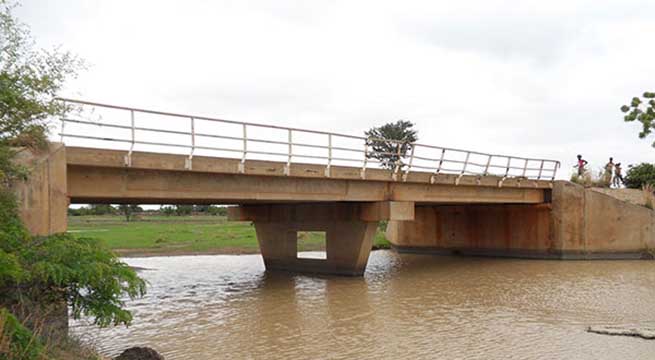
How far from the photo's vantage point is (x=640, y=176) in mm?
43375

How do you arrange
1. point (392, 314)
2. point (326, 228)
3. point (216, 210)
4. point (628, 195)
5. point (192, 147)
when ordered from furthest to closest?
1. point (216, 210)
2. point (628, 195)
3. point (326, 228)
4. point (192, 147)
5. point (392, 314)

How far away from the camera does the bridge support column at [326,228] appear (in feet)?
80.3

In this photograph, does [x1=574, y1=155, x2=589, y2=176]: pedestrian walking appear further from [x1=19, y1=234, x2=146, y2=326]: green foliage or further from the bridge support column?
[x1=19, y1=234, x2=146, y2=326]: green foliage

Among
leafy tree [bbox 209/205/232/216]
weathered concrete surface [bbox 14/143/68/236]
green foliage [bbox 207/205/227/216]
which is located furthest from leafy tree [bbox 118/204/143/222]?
weathered concrete surface [bbox 14/143/68/236]

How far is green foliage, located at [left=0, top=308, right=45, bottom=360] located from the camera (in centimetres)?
702

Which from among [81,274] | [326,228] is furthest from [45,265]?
[326,228]

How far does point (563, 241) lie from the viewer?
3209 centimetres

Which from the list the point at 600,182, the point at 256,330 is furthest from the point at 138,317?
the point at 600,182

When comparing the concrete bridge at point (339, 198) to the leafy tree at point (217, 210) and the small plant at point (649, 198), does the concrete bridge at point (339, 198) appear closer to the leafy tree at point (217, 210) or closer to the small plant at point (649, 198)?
the small plant at point (649, 198)

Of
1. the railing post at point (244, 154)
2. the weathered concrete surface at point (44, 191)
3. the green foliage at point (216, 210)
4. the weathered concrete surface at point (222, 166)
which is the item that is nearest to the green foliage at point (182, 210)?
the green foliage at point (216, 210)

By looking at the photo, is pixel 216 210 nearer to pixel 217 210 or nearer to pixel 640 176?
pixel 217 210

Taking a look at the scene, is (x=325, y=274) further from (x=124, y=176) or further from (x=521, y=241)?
(x=521, y=241)

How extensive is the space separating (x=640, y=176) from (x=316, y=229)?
29268 millimetres

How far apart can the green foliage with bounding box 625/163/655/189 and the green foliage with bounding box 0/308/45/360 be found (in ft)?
143
